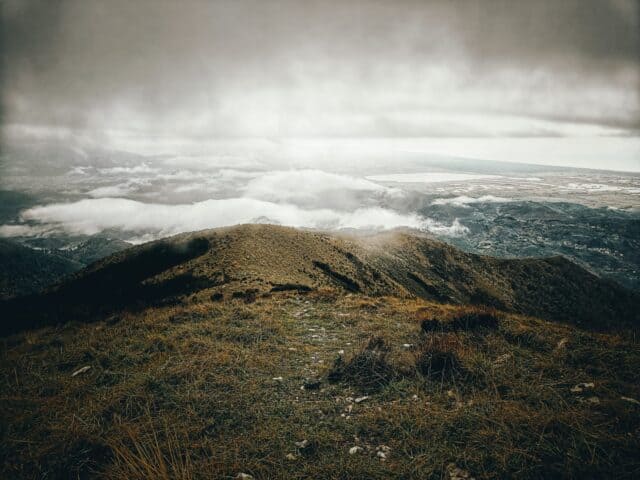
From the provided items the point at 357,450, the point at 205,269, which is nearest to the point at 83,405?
the point at 357,450

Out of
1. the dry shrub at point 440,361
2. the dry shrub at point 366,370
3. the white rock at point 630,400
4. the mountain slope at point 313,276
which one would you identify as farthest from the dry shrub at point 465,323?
the mountain slope at point 313,276

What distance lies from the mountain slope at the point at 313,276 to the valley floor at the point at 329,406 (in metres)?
9.43

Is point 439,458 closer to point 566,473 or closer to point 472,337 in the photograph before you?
point 566,473

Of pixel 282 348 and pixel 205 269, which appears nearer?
pixel 282 348

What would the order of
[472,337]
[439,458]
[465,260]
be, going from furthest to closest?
[465,260] < [472,337] < [439,458]

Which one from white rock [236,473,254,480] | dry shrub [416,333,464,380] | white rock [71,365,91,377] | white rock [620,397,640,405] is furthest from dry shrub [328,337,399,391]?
white rock [71,365,91,377]

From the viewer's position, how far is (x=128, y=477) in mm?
3516

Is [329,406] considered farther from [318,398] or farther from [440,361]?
[440,361]

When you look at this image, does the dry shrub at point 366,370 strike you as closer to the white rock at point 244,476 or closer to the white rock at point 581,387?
the white rock at point 244,476

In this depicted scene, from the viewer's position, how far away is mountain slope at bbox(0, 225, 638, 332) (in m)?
27.5

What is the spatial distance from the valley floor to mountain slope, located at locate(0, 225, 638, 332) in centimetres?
943

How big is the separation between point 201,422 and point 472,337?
690 centimetres

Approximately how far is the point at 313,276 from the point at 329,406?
27.7 m

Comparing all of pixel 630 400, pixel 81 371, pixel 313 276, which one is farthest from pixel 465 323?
pixel 313 276
